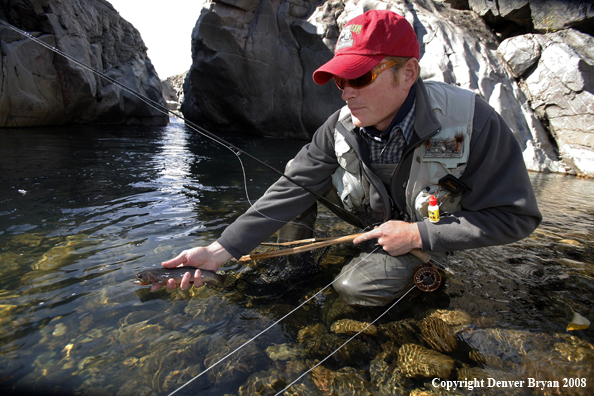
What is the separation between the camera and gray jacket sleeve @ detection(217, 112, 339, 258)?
9.20 feet

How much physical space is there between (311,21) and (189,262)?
19.6 meters

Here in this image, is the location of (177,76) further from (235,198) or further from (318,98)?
(235,198)

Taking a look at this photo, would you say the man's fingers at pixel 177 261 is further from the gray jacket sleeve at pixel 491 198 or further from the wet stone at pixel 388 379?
the gray jacket sleeve at pixel 491 198

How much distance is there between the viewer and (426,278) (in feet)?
9.13

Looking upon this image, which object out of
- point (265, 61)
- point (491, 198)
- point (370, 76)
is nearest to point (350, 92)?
point (370, 76)

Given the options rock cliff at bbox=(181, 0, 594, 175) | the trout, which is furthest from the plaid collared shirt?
rock cliff at bbox=(181, 0, 594, 175)

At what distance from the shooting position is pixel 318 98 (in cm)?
1953

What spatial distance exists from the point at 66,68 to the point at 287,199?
17.3 m

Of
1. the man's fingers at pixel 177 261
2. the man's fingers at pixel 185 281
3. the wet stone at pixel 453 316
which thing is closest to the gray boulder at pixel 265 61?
the wet stone at pixel 453 316

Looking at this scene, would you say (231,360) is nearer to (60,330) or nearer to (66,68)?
(60,330)

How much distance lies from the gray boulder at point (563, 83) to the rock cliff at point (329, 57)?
5 centimetres

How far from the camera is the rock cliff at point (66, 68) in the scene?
13.4 metres

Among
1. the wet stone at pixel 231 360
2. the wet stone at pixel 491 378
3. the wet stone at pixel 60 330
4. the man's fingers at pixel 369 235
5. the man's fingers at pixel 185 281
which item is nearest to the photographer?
the wet stone at pixel 491 378

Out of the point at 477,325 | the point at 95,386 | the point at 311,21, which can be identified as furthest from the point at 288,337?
the point at 311,21
